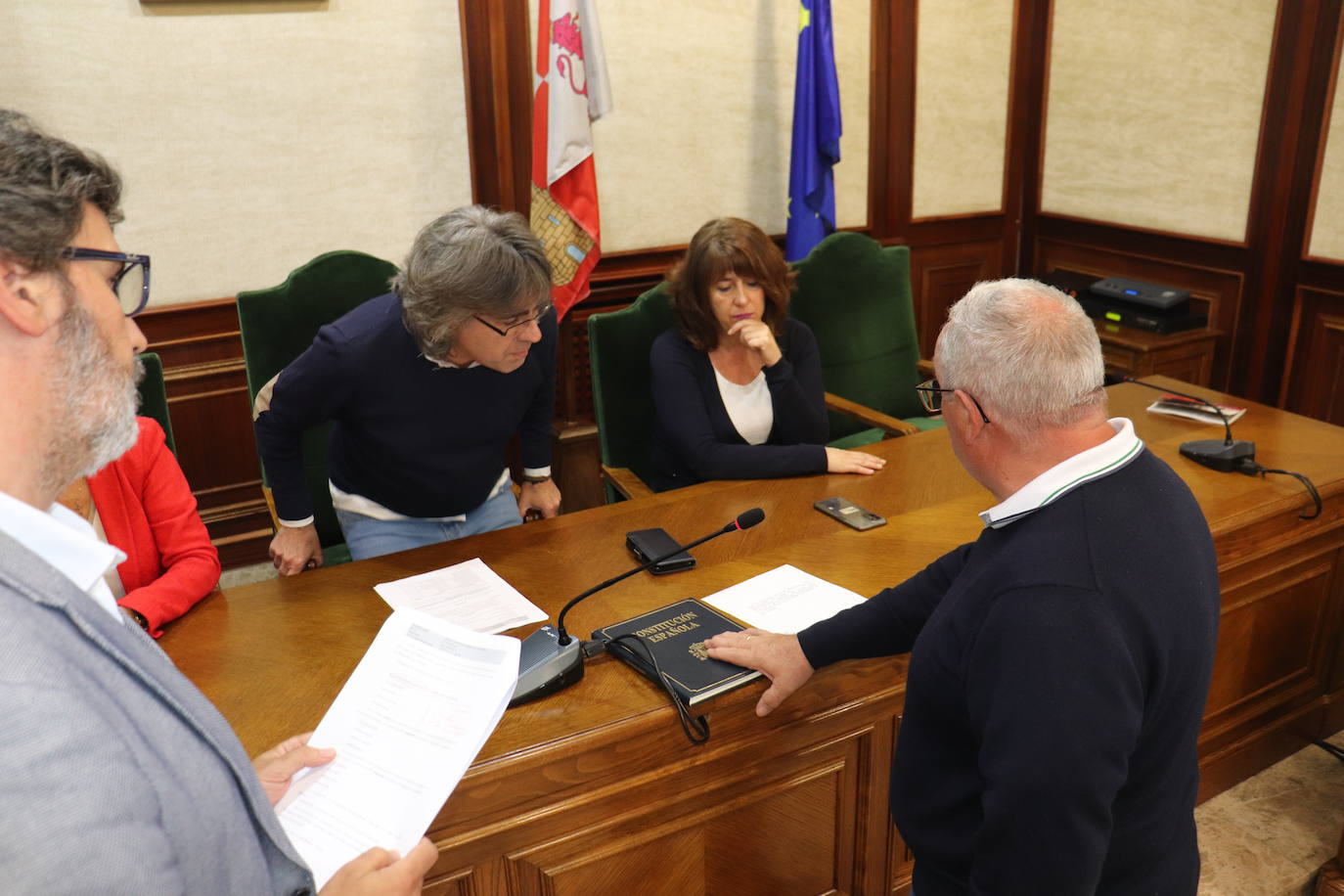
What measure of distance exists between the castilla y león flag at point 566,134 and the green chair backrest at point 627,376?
2.05 ft

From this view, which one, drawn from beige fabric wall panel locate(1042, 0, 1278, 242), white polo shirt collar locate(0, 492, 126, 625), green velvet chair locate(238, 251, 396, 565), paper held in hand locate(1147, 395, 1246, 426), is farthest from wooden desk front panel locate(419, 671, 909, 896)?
beige fabric wall panel locate(1042, 0, 1278, 242)

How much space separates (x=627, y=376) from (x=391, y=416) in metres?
0.84

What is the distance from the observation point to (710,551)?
203 centimetres

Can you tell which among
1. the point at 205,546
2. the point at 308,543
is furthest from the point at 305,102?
the point at 205,546

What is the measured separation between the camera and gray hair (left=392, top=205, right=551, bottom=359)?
80.3 inches

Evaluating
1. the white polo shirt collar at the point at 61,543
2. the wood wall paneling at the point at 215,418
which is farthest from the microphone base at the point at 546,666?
the wood wall paneling at the point at 215,418

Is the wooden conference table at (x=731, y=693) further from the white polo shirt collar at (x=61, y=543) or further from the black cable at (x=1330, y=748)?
the white polo shirt collar at (x=61, y=543)

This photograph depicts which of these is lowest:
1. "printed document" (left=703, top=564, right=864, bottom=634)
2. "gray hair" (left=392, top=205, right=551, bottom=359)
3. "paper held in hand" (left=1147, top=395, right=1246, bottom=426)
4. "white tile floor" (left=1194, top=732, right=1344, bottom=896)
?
"white tile floor" (left=1194, top=732, right=1344, bottom=896)

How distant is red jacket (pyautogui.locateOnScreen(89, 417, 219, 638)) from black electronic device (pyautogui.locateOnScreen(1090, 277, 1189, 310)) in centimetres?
351

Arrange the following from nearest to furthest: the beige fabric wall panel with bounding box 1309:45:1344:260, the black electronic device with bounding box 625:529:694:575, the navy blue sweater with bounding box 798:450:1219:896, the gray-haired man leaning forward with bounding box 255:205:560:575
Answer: the navy blue sweater with bounding box 798:450:1219:896 < the black electronic device with bounding box 625:529:694:575 < the gray-haired man leaning forward with bounding box 255:205:560:575 < the beige fabric wall panel with bounding box 1309:45:1344:260

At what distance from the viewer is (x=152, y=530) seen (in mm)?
1841

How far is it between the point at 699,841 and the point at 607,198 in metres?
2.83

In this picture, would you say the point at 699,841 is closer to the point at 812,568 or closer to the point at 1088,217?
the point at 812,568

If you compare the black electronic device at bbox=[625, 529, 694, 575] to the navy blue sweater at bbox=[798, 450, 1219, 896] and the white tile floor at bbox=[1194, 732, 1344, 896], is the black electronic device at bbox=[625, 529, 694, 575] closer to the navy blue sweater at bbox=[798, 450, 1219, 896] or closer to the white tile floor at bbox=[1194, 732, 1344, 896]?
the navy blue sweater at bbox=[798, 450, 1219, 896]
